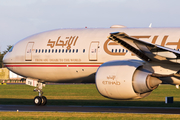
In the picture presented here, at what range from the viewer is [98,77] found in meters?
17.7

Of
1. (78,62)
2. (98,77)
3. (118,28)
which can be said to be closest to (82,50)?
(78,62)

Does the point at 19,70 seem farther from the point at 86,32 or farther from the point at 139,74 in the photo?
the point at 139,74

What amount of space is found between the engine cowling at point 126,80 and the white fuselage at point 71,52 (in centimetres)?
299

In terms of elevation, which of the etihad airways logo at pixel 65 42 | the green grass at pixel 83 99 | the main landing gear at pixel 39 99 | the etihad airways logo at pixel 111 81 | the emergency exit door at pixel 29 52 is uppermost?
the etihad airways logo at pixel 65 42

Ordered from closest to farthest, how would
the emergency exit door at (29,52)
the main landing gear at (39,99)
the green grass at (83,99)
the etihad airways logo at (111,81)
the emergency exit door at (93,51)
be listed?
the etihad airways logo at (111,81)
the emergency exit door at (93,51)
the emergency exit door at (29,52)
the main landing gear at (39,99)
the green grass at (83,99)

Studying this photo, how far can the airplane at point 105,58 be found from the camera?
16.9m

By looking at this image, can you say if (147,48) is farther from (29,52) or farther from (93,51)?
(29,52)

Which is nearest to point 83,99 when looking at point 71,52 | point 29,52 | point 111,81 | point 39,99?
point 39,99

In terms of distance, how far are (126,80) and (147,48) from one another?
194 cm

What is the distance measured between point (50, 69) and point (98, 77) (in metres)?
6.39

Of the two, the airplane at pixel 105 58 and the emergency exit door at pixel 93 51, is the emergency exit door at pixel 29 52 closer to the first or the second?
the airplane at pixel 105 58

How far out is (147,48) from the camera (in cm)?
1608

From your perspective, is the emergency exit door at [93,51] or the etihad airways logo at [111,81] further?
the emergency exit door at [93,51]

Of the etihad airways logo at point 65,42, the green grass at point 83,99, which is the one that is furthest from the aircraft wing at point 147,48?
the green grass at point 83,99
